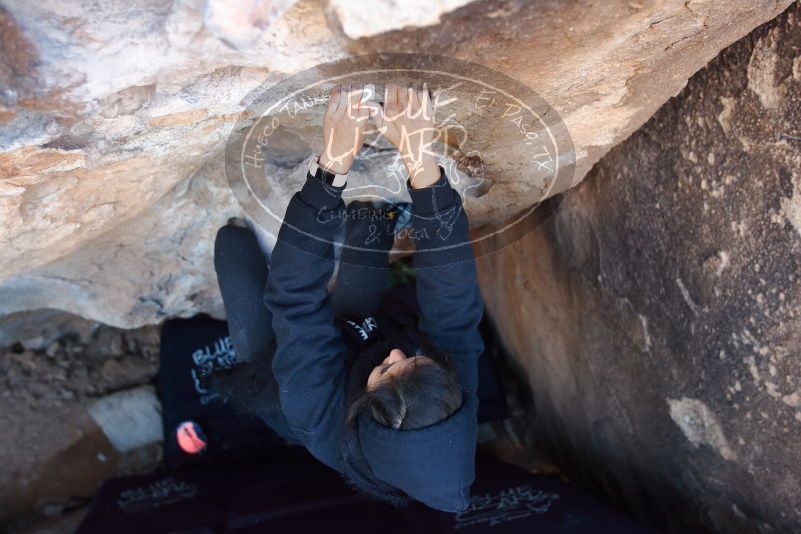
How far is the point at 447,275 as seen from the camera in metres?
0.87

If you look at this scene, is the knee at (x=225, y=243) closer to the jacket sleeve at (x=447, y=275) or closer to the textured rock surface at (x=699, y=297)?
the jacket sleeve at (x=447, y=275)

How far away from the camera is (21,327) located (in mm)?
1454

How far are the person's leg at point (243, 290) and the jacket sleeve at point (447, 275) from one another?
0.36m

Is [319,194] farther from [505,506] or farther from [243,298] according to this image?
[505,506]

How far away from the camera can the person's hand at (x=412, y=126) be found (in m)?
0.67

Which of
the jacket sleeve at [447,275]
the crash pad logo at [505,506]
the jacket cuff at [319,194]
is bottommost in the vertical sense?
the crash pad logo at [505,506]

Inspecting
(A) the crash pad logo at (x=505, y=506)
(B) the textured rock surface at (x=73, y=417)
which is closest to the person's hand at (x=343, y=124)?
(A) the crash pad logo at (x=505, y=506)

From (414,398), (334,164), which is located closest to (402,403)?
(414,398)

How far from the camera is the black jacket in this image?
0.75m

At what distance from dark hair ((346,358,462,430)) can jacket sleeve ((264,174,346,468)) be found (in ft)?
0.31

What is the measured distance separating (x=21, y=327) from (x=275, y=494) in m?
0.75

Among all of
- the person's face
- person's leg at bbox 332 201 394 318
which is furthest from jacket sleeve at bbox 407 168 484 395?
person's leg at bbox 332 201 394 318

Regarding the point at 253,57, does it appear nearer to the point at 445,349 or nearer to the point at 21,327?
the point at 445,349

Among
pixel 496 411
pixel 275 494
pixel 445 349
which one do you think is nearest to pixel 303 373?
pixel 445 349
